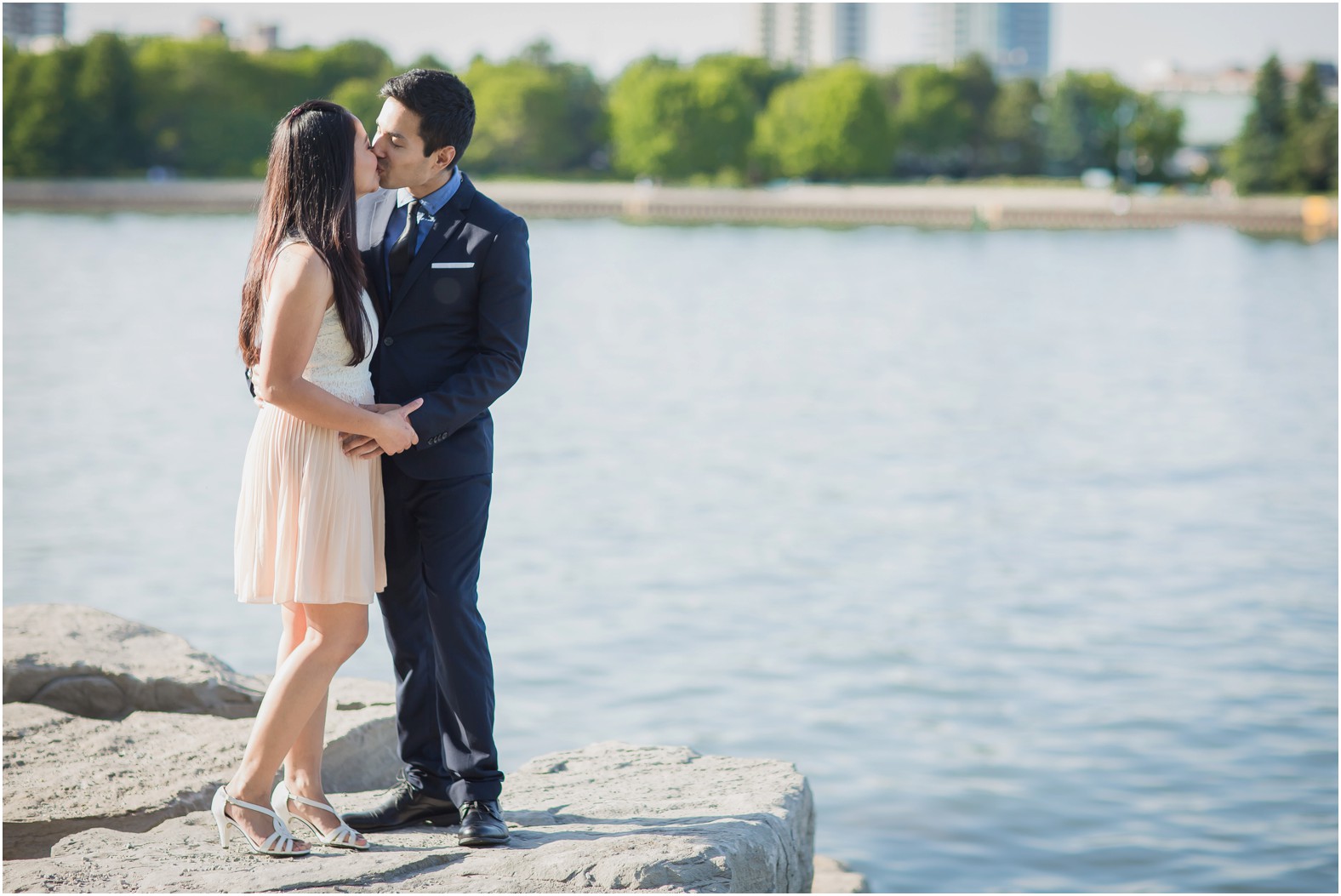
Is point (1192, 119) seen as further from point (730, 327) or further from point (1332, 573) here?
point (1332, 573)

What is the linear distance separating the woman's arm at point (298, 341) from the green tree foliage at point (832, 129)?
8773cm

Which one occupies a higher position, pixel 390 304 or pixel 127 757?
pixel 390 304

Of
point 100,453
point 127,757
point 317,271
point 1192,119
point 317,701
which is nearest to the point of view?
point 317,271

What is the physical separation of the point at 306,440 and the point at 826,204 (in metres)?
76.6

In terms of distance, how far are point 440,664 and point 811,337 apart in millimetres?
28438

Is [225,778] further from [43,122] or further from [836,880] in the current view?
[43,122]

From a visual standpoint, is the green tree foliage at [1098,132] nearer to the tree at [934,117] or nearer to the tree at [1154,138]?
the tree at [1154,138]

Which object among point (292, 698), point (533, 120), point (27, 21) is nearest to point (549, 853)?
point (292, 698)

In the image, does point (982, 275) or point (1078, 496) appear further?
point (982, 275)

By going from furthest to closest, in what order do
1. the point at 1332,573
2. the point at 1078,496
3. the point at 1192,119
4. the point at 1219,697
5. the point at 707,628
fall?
the point at 1192,119 < the point at 1078,496 < the point at 1332,573 < the point at 707,628 < the point at 1219,697

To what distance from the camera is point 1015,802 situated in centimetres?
737

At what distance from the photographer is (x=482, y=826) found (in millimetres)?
3590

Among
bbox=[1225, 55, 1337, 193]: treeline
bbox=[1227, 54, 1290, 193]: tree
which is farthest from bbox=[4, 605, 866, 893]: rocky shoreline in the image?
bbox=[1227, 54, 1290, 193]: tree

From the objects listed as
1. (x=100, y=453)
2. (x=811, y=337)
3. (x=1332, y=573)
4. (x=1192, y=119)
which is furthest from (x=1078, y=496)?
(x=1192, y=119)
